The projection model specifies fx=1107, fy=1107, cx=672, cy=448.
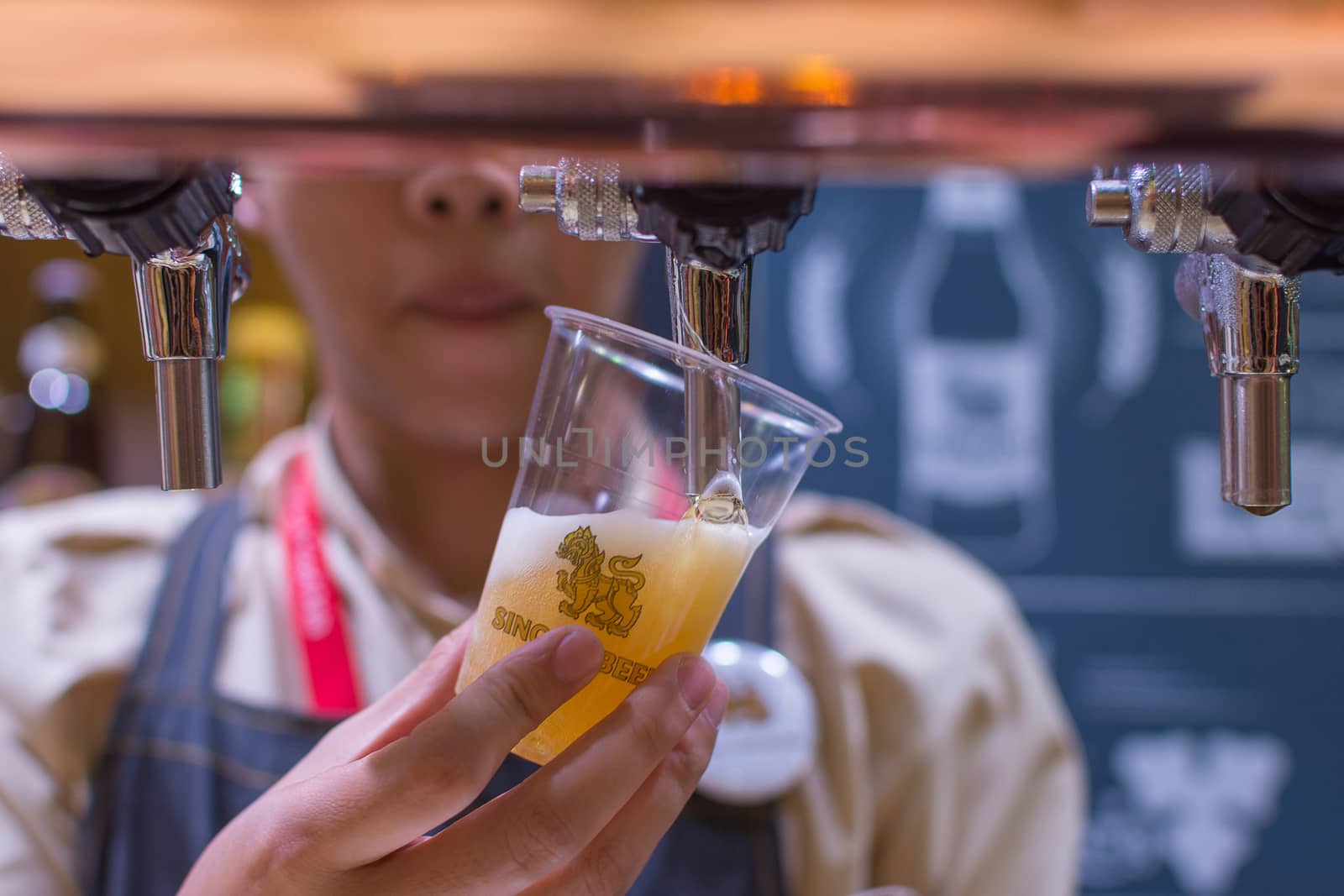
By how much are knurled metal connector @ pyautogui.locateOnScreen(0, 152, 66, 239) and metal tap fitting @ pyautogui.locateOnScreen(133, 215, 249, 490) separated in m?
0.03

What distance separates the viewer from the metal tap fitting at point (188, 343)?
1.05 ft

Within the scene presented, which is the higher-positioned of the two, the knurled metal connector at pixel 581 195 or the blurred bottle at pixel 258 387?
the knurled metal connector at pixel 581 195

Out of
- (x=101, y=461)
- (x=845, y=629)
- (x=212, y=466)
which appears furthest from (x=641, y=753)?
(x=101, y=461)

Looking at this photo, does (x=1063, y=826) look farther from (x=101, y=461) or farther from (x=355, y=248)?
(x=101, y=461)

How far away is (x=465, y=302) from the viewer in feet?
2.47

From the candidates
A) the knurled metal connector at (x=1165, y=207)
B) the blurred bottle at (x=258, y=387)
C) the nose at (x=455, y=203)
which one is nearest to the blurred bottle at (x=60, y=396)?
the blurred bottle at (x=258, y=387)

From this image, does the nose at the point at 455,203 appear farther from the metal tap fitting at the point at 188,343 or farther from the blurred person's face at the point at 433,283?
the metal tap fitting at the point at 188,343

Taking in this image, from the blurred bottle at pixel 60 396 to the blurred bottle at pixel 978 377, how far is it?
3.17 ft

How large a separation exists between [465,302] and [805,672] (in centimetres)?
41

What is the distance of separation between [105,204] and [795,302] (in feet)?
3.97

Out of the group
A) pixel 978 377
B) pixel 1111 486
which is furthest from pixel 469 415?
pixel 1111 486

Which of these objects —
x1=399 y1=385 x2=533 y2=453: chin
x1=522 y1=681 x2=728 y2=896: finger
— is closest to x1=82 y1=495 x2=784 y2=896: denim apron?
x1=399 y1=385 x2=533 y2=453: chin

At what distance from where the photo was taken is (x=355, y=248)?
2.43ft

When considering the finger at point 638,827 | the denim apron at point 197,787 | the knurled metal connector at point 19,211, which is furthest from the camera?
the denim apron at point 197,787
